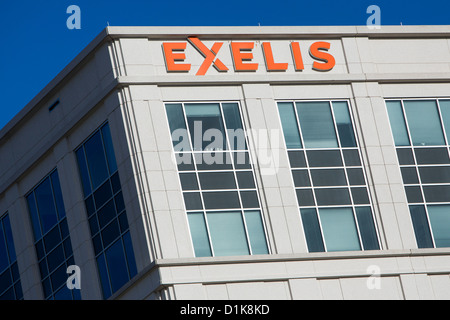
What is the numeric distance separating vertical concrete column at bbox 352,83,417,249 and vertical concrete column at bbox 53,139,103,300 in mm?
11265

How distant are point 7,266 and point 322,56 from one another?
54.4 ft

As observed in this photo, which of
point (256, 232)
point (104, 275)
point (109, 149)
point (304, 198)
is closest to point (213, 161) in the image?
point (256, 232)

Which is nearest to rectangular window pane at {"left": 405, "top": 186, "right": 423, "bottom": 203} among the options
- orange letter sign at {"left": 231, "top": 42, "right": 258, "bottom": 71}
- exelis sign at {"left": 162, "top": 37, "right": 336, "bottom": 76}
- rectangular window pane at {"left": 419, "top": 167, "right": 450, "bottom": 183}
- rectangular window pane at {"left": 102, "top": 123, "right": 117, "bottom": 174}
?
rectangular window pane at {"left": 419, "top": 167, "right": 450, "bottom": 183}

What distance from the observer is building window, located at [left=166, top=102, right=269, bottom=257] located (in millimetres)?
39125

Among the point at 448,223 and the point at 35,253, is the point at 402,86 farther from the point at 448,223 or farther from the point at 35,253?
the point at 35,253

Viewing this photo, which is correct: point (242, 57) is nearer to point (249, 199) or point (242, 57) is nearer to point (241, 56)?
point (241, 56)

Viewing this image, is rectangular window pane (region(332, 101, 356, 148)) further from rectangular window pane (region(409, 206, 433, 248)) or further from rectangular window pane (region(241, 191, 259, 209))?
rectangular window pane (region(241, 191, 259, 209))

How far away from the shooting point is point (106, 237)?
40906 mm

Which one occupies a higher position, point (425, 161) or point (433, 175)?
point (425, 161)

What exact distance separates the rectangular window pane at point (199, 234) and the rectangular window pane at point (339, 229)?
462cm

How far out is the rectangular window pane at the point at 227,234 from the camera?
39031 millimetres

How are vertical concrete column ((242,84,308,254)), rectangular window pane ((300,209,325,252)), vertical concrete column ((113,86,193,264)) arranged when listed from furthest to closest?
rectangular window pane ((300,209,325,252)) < vertical concrete column ((242,84,308,254)) < vertical concrete column ((113,86,193,264))

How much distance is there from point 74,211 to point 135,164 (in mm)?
4426

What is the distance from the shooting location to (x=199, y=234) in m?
38.9
